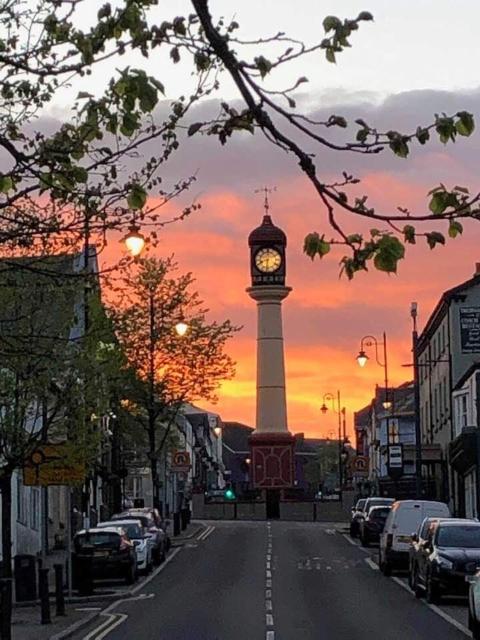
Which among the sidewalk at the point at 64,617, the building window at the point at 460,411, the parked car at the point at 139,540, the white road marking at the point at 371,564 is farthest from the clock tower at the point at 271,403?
the sidewalk at the point at 64,617

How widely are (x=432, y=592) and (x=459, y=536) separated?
4.32ft

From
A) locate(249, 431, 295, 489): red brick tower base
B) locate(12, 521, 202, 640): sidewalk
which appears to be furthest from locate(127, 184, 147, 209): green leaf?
locate(249, 431, 295, 489): red brick tower base

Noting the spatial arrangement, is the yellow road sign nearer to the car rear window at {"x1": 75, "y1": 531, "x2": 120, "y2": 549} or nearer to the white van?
the car rear window at {"x1": 75, "y1": 531, "x2": 120, "y2": 549}

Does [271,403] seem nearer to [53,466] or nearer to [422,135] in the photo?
[53,466]

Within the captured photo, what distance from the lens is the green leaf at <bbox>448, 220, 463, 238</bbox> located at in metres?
7.70

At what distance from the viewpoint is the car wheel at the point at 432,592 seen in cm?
2970

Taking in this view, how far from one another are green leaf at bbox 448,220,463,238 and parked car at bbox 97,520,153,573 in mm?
32792

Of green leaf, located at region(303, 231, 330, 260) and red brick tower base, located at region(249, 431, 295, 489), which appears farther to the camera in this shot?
red brick tower base, located at region(249, 431, 295, 489)

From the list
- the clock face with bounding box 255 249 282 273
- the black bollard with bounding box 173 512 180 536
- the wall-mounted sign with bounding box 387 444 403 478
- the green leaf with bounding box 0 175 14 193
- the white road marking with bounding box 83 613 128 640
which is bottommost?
the white road marking with bounding box 83 613 128 640

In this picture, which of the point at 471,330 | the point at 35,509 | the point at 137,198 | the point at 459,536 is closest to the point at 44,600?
the point at 459,536

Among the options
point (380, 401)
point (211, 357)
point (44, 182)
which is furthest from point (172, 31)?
point (380, 401)

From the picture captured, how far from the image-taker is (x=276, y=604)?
29875mm

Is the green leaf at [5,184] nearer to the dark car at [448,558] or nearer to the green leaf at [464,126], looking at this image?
the green leaf at [464,126]

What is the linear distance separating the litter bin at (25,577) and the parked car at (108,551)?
443cm
